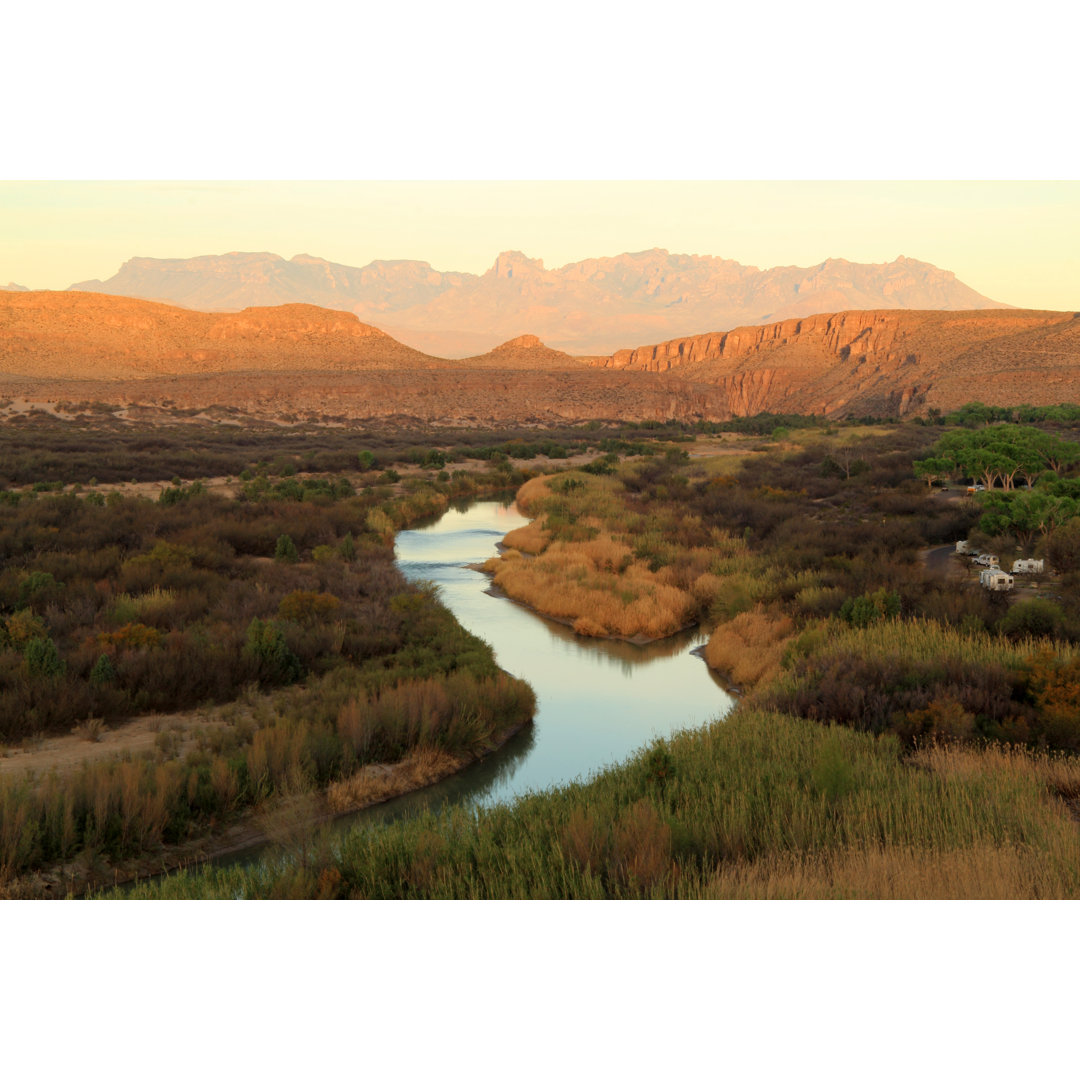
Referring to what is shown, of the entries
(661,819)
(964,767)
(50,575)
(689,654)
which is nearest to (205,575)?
(50,575)

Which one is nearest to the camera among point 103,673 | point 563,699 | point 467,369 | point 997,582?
point 103,673

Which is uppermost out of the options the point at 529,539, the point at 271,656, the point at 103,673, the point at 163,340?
the point at 163,340

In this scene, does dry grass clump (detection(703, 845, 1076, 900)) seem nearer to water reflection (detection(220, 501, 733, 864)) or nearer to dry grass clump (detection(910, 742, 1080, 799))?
dry grass clump (detection(910, 742, 1080, 799))

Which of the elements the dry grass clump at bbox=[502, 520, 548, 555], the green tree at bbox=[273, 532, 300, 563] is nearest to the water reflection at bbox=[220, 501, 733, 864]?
the dry grass clump at bbox=[502, 520, 548, 555]

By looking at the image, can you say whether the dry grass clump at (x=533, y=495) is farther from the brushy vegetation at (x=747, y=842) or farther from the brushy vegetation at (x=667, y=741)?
the brushy vegetation at (x=747, y=842)

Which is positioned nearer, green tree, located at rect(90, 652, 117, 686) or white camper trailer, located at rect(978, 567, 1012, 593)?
green tree, located at rect(90, 652, 117, 686)

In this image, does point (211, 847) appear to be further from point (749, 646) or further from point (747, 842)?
point (749, 646)

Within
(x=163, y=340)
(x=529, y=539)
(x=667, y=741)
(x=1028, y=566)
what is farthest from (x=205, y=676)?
(x=163, y=340)

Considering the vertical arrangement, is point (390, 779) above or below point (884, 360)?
below
